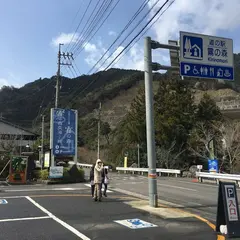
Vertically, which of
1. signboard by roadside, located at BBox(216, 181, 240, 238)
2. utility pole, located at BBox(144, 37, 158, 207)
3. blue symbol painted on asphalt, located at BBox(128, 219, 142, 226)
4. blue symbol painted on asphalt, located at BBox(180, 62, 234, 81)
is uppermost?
blue symbol painted on asphalt, located at BBox(180, 62, 234, 81)

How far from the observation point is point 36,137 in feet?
237

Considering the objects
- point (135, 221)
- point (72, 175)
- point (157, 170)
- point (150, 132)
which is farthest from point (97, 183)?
point (157, 170)

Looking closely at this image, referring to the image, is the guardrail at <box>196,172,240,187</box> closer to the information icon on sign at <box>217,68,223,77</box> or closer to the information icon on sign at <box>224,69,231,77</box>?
the information icon on sign at <box>224,69,231,77</box>

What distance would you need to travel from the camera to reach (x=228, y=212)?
305 inches

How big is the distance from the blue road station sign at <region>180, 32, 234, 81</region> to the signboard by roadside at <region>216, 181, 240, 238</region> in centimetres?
680

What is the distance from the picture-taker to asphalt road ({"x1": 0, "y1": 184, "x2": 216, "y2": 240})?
27.0 ft

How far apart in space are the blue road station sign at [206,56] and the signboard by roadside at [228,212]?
6797 millimetres

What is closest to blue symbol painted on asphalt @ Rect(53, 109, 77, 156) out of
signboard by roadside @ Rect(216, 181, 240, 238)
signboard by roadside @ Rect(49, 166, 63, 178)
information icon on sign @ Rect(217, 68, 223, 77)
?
signboard by roadside @ Rect(49, 166, 63, 178)

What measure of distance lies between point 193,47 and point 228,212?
808cm

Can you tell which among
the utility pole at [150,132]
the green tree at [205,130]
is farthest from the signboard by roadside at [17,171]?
the green tree at [205,130]

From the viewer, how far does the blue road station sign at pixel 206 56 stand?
14039mm

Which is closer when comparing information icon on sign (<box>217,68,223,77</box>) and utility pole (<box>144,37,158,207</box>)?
utility pole (<box>144,37,158,207</box>)

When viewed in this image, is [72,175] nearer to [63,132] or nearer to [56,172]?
[56,172]

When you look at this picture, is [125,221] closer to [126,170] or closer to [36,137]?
[126,170]
